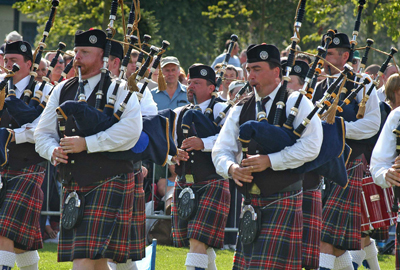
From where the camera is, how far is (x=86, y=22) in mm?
16922

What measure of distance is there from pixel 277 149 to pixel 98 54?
55.1 inches

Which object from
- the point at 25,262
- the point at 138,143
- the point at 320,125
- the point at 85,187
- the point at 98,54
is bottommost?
the point at 25,262

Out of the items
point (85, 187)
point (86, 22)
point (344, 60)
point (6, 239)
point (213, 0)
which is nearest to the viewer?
point (85, 187)

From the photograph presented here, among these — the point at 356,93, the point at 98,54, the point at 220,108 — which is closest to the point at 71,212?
the point at 98,54

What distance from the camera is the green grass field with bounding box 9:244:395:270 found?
6.30m

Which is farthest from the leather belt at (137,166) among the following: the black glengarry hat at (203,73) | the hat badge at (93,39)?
the black glengarry hat at (203,73)

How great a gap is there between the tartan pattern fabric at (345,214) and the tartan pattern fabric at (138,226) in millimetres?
1604

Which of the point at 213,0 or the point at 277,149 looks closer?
the point at 277,149

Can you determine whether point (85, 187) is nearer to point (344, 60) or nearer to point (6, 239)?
point (6, 239)

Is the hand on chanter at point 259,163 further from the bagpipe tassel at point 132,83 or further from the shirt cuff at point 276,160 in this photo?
the bagpipe tassel at point 132,83

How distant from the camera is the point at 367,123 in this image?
219 inches

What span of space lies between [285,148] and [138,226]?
1356 mm

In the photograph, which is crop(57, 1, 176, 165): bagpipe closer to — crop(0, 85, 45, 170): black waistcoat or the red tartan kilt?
crop(0, 85, 45, 170): black waistcoat

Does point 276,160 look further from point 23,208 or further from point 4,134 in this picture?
point 23,208
